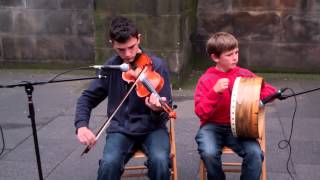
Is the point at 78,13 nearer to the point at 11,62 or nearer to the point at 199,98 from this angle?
the point at 11,62

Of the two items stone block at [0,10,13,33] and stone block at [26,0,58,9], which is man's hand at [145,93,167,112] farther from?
stone block at [0,10,13,33]

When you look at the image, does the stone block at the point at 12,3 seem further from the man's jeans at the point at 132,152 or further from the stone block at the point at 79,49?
the man's jeans at the point at 132,152

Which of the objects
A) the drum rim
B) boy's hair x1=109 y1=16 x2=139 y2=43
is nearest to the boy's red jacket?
the drum rim

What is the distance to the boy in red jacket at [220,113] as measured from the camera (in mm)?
3520

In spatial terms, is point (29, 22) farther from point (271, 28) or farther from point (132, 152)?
point (132, 152)

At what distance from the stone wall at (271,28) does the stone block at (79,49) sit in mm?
1656

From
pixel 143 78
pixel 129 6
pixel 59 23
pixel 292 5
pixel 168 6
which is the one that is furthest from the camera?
pixel 59 23

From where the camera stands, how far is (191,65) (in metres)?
8.01

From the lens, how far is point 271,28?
25.4 feet

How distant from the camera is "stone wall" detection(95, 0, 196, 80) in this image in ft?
22.7

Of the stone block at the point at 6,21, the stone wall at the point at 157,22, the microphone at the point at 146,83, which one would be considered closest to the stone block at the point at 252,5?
the stone wall at the point at 157,22

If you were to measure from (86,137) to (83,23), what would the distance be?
5.26m

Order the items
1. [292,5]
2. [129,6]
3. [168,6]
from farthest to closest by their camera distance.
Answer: [292,5]
[129,6]
[168,6]

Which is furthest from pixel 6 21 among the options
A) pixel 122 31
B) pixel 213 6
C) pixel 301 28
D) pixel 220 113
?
pixel 220 113
